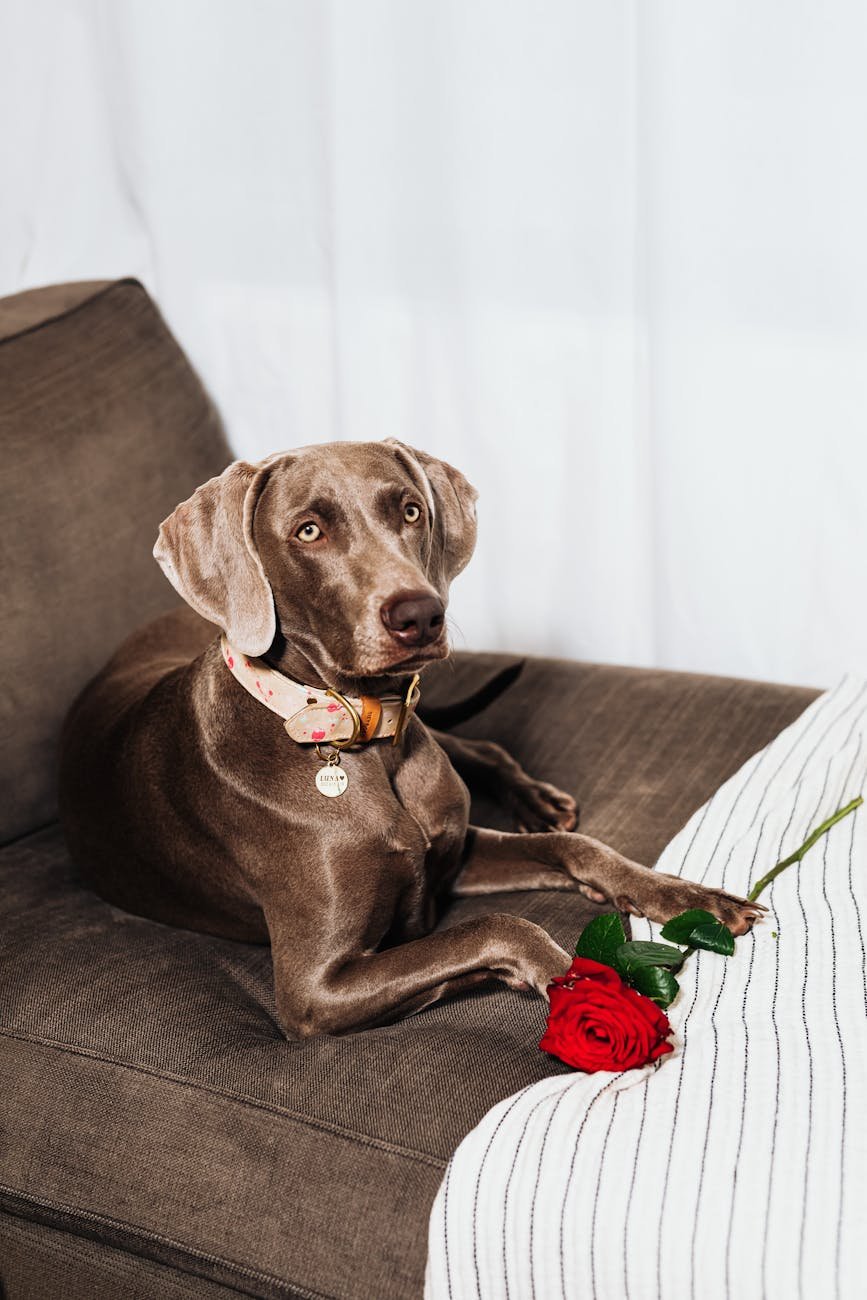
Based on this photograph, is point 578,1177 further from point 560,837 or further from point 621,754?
point 621,754

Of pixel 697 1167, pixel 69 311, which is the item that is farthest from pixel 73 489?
pixel 697 1167

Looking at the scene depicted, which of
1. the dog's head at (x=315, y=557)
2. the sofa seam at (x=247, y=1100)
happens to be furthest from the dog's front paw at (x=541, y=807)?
the sofa seam at (x=247, y=1100)

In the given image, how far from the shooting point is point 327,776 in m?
1.80

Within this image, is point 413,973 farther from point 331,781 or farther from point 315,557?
point 315,557

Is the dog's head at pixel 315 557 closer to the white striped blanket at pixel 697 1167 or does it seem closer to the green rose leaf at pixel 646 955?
the green rose leaf at pixel 646 955

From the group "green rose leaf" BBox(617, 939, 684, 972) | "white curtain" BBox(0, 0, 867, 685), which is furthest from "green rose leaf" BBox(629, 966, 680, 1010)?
"white curtain" BBox(0, 0, 867, 685)

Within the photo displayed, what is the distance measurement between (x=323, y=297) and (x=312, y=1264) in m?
2.09

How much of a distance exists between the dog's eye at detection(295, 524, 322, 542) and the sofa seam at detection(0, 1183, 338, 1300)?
2.68 feet

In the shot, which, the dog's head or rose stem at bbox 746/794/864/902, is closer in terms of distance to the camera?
the dog's head

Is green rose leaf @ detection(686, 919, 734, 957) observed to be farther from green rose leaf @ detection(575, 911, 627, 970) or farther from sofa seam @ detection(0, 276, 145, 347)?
sofa seam @ detection(0, 276, 145, 347)

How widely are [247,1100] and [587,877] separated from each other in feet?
1.95

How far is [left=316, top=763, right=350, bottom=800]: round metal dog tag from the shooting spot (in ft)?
5.90

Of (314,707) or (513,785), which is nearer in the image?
(314,707)

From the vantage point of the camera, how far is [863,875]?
1.82 m
